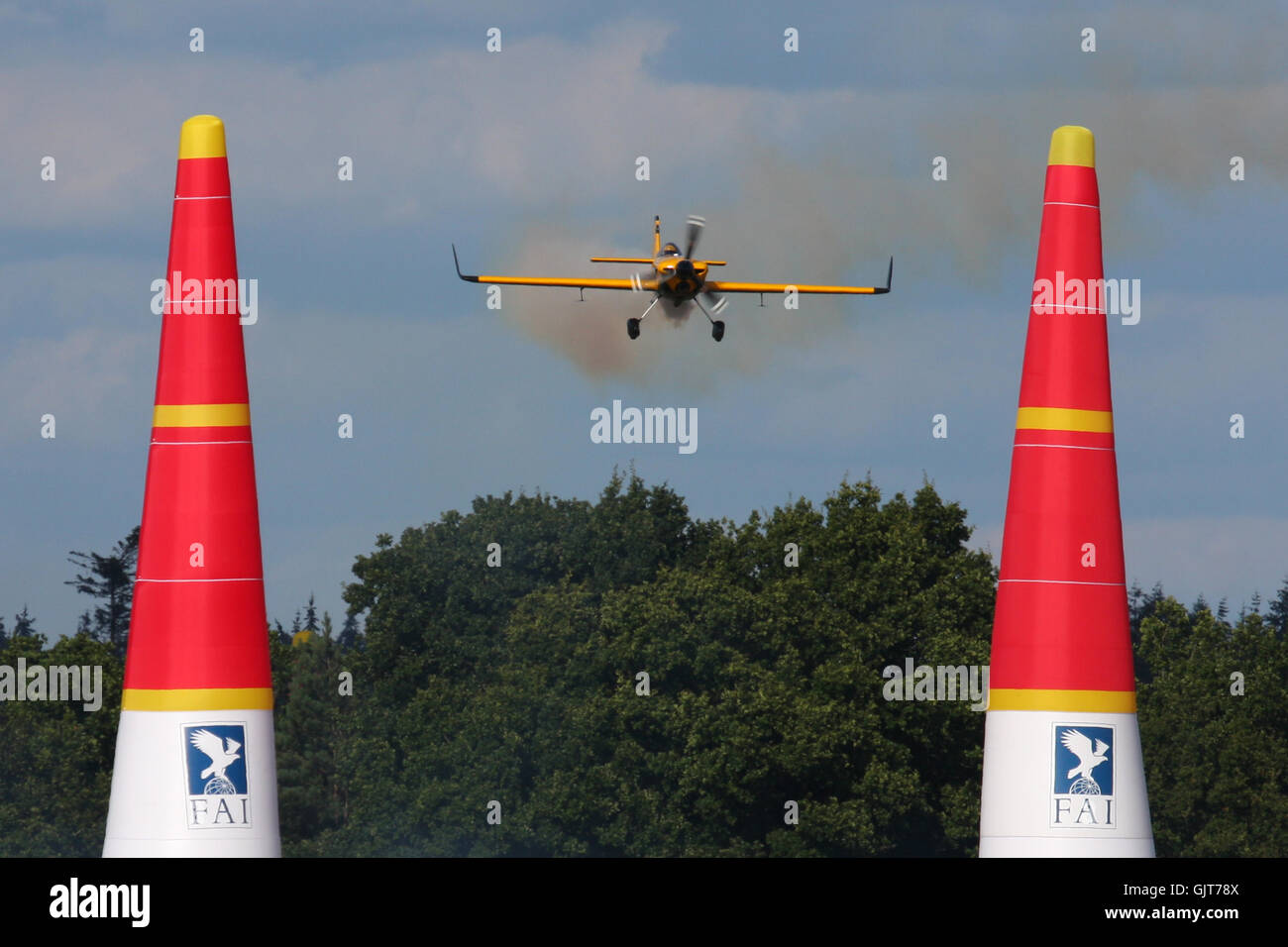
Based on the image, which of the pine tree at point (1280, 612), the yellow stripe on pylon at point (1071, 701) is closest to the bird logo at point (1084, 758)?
the yellow stripe on pylon at point (1071, 701)

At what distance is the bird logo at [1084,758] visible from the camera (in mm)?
15922

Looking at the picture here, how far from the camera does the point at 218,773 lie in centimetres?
1574

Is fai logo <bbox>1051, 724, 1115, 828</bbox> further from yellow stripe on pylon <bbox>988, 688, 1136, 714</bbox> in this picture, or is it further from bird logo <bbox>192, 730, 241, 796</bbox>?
bird logo <bbox>192, 730, 241, 796</bbox>

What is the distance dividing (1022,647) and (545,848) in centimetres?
4636

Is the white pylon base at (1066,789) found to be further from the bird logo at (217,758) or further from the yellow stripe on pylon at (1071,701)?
the bird logo at (217,758)

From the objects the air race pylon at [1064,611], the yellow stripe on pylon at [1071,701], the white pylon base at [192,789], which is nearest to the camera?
the white pylon base at [192,789]

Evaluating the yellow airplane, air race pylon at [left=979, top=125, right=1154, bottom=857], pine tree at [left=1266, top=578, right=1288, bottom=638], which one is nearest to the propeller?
the yellow airplane

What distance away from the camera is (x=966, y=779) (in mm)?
60562

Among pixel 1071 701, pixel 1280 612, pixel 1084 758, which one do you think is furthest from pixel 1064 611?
pixel 1280 612

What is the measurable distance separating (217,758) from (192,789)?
0.99 feet

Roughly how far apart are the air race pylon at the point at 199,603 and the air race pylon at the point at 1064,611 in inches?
234

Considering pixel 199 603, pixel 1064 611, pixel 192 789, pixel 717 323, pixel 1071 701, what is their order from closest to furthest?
1. pixel 192 789
2. pixel 199 603
3. pixel 1071 701
4. pixel 1064 611
5. pixel 717 323

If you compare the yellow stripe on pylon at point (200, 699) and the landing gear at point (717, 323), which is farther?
the landing gear at point (717, 323)

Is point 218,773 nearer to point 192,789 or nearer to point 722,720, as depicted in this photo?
point 192,789
